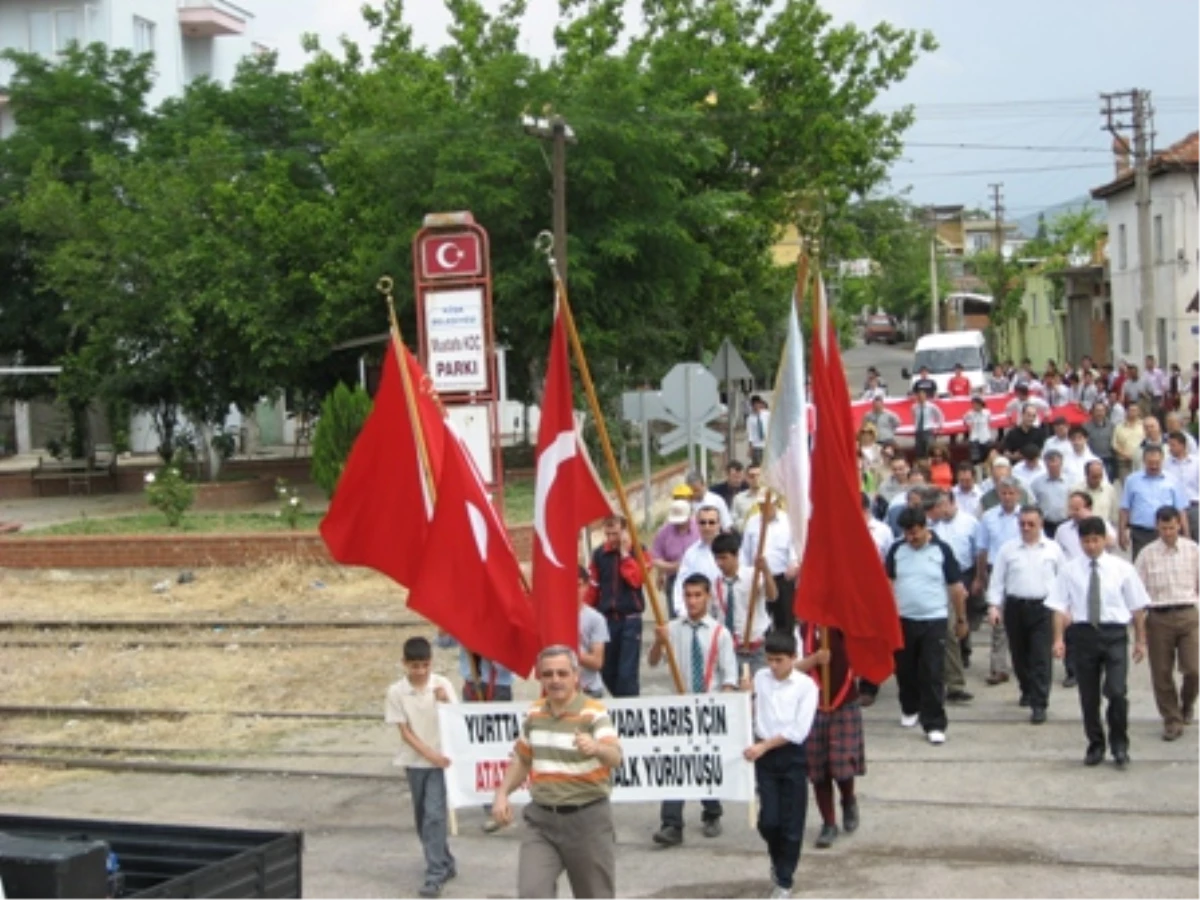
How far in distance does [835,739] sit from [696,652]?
0.93 metres

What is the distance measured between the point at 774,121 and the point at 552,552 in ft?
A: 94.0

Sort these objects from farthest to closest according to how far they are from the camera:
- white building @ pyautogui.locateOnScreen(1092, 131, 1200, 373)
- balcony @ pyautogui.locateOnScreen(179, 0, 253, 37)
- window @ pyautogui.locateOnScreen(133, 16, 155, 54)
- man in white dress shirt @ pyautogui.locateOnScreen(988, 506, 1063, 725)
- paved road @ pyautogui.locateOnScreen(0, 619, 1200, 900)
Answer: balcony @ pyautogui.locateOnScreen(179, 0, 253, 37) → window @ pyautogui.locateOnScreen(133, 16, 155, 54) → white building @ pyautogui.locateOnScreen(1092, 131, 1200, 373) → man in white dress shirt @ pyautogui.locateOnScreen(988, 506, 1063, 725) → paved road @ pyautogui.locateOnScreen(0, 619, 1200, 900)

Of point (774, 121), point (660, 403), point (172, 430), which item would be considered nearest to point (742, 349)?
point (774, 121)

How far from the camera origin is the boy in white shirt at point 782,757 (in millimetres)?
9617

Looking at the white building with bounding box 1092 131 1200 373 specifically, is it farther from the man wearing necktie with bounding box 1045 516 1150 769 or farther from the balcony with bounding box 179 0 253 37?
the man wearing necktie with bounding box 1045 516 1150 769

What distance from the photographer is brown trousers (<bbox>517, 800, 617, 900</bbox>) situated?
26.7ft

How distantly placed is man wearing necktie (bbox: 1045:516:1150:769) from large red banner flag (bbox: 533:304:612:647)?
3.40 m

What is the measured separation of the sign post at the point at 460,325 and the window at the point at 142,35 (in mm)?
42177

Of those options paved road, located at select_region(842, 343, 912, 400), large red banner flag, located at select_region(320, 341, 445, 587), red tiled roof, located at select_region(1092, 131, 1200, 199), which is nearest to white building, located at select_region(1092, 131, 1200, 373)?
red tiled roof, located at select_region(1092, 131, 1200, 199)

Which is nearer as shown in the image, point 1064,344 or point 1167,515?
point 1167,515

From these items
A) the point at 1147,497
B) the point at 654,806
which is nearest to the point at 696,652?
the point at 654,806

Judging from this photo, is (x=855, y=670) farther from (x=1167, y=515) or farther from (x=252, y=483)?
(x=252, y=483)

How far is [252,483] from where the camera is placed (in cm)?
3372

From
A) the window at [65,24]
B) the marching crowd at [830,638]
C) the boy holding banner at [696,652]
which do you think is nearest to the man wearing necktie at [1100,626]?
the marching crowd at [830,638]
